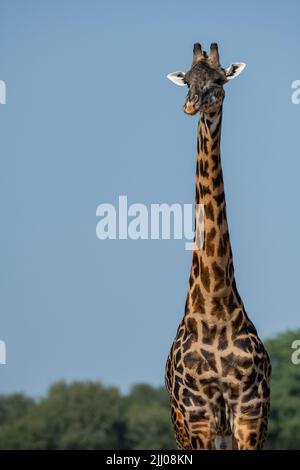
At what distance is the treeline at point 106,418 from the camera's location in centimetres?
6400

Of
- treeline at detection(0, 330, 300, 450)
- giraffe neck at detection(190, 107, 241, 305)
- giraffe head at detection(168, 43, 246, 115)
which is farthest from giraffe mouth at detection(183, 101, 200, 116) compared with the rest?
treeline at detection(0, 330, 300, 450)

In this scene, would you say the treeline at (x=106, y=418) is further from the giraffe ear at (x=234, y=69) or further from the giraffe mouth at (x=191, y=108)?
the giraffe mouth at (x=191, y=108)

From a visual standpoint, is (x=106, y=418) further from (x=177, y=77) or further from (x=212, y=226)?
(x=212, y=226)

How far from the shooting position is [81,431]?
222 feet

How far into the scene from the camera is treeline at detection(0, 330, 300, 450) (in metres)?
64.0

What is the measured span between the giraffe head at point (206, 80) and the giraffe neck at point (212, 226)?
191 millimetres

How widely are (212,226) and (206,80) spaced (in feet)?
4.82

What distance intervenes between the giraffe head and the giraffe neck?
0.19m

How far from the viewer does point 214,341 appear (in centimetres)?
1731

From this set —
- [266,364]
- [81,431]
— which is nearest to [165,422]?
[81,431]

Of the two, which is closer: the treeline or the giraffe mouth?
the giraffe mouth

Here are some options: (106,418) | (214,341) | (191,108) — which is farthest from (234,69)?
(106,418)

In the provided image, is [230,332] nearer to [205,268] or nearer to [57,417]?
[205,268]

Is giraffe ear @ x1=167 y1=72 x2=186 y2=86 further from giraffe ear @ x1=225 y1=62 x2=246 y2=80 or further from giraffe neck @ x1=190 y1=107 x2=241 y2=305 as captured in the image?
giraffe neck @ x1=190 y1=107 x2=241 y2=305
